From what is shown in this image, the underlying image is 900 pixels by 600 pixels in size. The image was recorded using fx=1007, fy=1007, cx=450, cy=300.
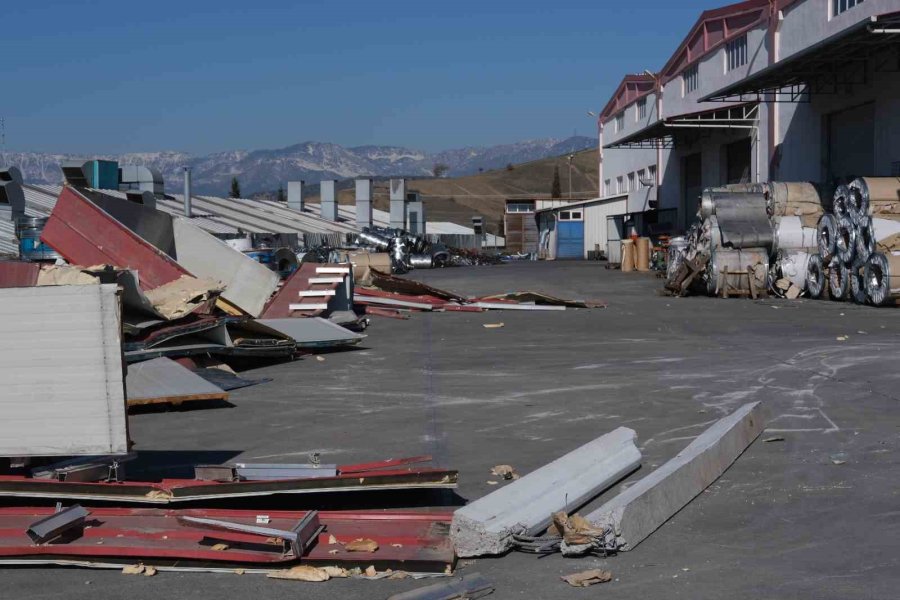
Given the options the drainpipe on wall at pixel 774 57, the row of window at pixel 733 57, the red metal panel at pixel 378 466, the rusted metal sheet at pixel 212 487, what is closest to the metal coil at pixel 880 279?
the drainpipe on wall at pixel 774 57

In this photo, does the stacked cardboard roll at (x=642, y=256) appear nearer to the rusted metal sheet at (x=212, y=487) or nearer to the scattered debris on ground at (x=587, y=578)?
the rusted metal sheet at (x=212, y=487)

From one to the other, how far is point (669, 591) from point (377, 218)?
7820cm

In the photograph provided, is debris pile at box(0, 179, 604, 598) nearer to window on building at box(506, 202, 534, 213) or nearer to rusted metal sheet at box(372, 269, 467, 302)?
rusted metal sheet at box(372, 269, 467, 302)

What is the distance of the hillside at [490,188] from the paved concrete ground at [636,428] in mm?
120324

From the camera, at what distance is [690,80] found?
49.1 meters

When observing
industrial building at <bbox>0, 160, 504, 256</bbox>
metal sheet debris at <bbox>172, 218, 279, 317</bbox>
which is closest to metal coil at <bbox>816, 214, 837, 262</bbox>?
metal sheet debris at <bbox>172, 218, 279, 317</bbox>

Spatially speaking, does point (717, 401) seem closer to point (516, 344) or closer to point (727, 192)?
point (516, 344)

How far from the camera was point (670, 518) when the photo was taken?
228 inches

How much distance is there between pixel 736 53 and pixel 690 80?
25.5ft

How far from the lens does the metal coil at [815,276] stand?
78.6ft

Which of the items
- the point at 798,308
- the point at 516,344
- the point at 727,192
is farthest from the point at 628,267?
the point at 516,344

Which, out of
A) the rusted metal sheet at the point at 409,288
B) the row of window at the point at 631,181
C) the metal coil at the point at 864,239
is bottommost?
the rusted metal sheet at the point at 409,288

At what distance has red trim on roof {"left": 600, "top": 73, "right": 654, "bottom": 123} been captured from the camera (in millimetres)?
60088

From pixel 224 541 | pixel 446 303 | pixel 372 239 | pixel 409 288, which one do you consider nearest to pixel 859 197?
pixel 446 303
